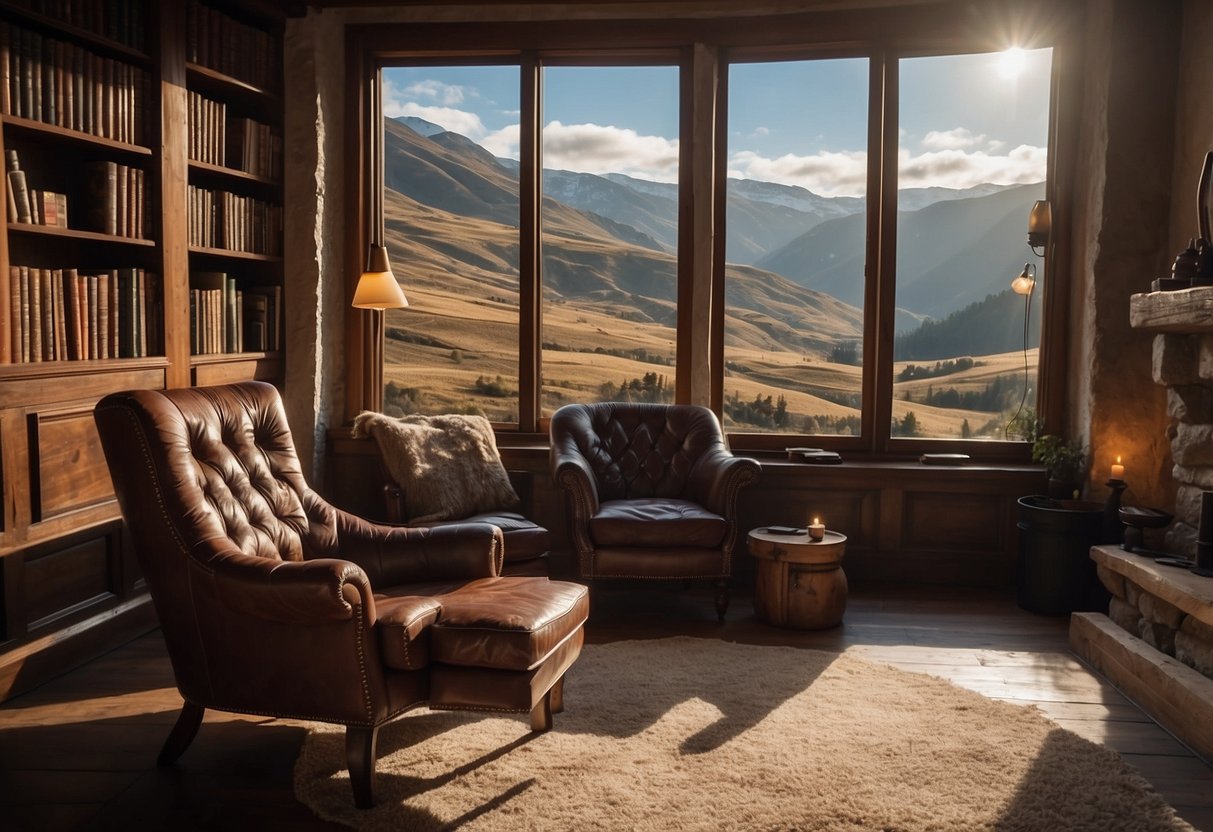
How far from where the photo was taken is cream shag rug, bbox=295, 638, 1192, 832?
2.56 m

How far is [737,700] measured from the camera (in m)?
3.39

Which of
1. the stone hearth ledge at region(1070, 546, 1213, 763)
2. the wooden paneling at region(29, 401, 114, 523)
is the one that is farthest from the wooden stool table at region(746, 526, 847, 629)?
the wooden paneling at region(29, 401, 114, 523)

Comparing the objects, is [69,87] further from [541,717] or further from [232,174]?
[541,717]

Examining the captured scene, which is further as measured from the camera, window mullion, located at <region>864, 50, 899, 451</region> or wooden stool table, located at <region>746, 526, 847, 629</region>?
window mullion, located at <region>864, 50, 899, 451</region>

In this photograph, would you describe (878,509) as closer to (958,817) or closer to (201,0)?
(958,817)

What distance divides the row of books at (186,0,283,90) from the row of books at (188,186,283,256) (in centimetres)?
59

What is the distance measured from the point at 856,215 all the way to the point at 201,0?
3.49 meters

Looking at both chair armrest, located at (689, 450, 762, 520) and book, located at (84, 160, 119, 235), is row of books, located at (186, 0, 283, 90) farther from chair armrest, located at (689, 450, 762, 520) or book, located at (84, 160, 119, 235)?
A: chair armrest, located at (689, 450, 762, 520)

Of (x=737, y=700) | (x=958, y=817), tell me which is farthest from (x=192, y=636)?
(x=958, y=817)

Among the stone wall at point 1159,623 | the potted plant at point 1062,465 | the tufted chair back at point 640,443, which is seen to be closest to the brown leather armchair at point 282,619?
the tufted chair back at point 640,443

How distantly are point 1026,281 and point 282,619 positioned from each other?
164 inches

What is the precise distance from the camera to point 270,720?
3203mm

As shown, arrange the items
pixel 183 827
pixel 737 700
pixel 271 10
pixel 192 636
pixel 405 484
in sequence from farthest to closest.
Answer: pixel 271 10 < pixel 405 484 < pixel 737 700 < pixel 192 636 < pixel 183 827

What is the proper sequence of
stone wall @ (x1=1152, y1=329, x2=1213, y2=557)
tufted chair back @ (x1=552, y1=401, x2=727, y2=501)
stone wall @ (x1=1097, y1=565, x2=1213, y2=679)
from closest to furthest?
stone wall @ (x1=1097, y1=565, x2=1213, y2=679) < stone wall @ (x1=1152, y1=329, x2=1213, y2=557) < tufted chair back @ (x1=552, y1=401, x2=727, y2=501)
